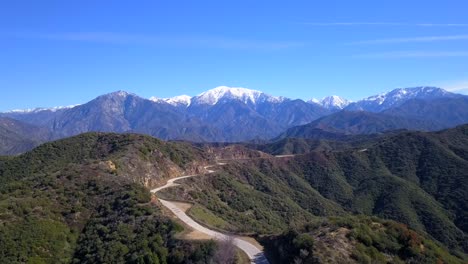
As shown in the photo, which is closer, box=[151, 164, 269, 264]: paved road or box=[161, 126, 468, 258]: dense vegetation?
box=[151, 164, 269, 264]: paved road

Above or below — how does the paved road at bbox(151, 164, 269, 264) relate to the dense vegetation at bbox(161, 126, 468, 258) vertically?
above

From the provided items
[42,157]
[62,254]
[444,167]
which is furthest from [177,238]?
[444,167]

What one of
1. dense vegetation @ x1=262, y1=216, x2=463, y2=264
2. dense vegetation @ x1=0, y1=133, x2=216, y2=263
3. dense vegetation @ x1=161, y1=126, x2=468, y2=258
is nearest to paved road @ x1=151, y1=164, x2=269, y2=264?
dense vegetation @ x1=262, y1=216, x2=463, y2=264

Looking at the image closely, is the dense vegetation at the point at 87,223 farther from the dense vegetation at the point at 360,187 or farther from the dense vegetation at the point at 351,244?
the dense vegetation at the point at 360,187

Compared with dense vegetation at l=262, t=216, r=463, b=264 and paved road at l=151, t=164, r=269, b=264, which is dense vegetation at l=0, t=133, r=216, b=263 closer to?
paved road at l=151, t=164, r=269, b=264

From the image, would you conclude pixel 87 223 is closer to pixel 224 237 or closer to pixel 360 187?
pixel 224 237

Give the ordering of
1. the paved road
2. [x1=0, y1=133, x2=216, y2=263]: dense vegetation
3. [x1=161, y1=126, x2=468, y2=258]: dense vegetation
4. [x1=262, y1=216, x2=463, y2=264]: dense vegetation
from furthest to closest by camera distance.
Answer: [x1=161, y1=126, x2=468, y2=258]: dense vegetation
[x1=0, y1=133, x2=216, y2=263]: dense vegetation
the paved road
[x1=262, y1=216, x2=463, y2=264]: dense vegetation

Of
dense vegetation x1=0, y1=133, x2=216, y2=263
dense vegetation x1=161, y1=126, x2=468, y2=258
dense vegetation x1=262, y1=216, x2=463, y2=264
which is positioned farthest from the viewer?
dense vegetation x1=161, y1=126, x2=468, y2=258

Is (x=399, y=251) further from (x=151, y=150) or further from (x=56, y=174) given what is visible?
(x=151, y=150)
